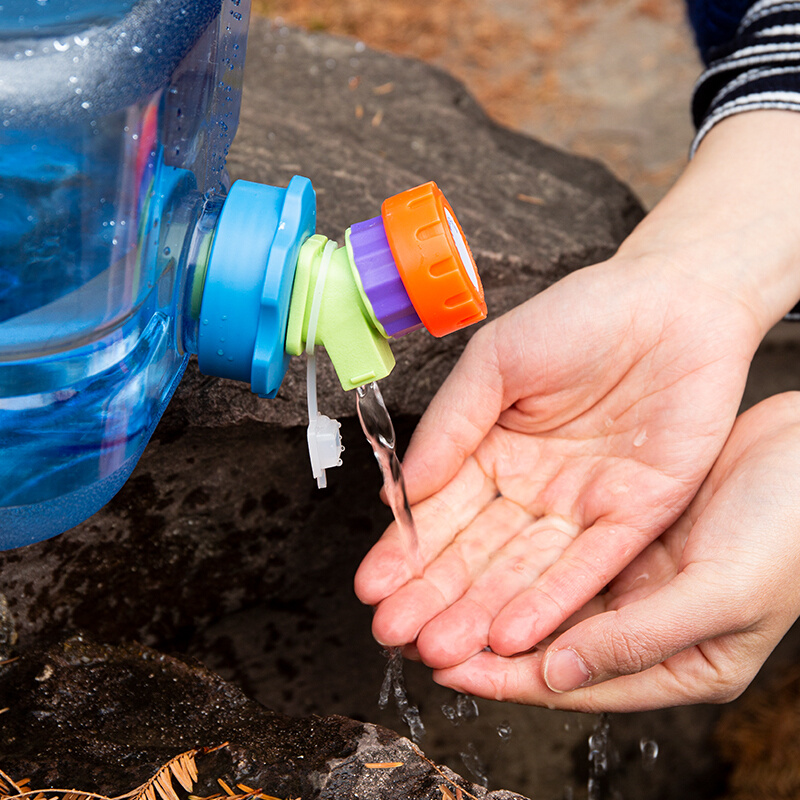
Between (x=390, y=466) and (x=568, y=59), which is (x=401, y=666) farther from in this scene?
(x=568, y=59)

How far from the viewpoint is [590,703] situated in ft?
4.50

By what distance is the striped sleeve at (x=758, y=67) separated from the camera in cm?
183

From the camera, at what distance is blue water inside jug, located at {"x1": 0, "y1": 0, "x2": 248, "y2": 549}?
103 centimetres

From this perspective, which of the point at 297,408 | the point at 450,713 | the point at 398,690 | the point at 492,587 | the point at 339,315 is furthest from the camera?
the point at 450,713

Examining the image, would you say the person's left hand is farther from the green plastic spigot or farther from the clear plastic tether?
the green plastic spigot

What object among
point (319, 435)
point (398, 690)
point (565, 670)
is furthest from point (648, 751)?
point (319, 435)

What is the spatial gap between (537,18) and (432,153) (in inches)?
104

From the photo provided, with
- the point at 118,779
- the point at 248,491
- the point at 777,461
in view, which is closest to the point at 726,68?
the point at 777,461

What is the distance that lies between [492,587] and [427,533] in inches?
6.0

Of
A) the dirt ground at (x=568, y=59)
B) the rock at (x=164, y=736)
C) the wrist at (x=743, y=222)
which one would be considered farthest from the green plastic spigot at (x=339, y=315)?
the dirt ground at (x=568, y=59)

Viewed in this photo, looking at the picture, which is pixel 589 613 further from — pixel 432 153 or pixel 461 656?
pixel 432 153

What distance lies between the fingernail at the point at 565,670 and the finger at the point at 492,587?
0.14 metres

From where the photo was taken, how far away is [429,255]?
1.09 m

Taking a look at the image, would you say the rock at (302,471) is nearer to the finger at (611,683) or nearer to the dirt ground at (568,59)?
the finger at (611,683)
